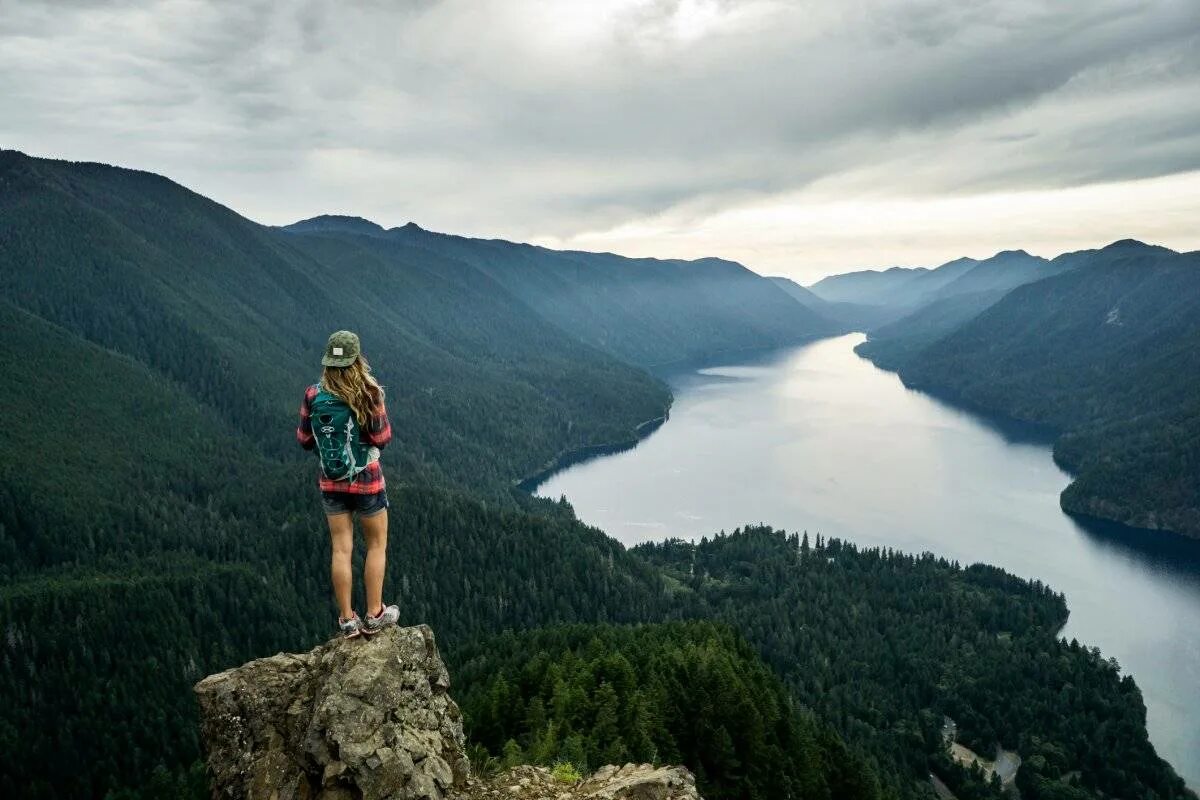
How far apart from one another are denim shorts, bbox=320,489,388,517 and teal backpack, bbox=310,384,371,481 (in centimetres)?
47

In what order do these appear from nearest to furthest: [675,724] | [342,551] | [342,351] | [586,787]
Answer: [342,351] < [342,551] < [586,787] < [675,724]

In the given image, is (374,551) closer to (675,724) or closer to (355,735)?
(355,735)

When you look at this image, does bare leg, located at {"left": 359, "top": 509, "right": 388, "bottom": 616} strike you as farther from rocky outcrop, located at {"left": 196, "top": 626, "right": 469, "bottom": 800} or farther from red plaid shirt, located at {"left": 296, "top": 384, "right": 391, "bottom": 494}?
rocky outcrop, located at {"left": 196, "top": 626, "right": 469, "bottom": 800}

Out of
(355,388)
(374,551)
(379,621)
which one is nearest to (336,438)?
(355,388)

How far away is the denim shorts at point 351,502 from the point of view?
53.9ft

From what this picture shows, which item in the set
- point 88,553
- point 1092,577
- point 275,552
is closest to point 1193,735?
point 1092,577

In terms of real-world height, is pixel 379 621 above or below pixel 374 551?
below

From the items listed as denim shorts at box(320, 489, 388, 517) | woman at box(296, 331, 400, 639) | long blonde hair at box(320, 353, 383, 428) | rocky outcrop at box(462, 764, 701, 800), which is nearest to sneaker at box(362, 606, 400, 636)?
woman at box(296, 331, 400, 639)

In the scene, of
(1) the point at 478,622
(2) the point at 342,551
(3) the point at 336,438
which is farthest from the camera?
(1) the point at 478,622

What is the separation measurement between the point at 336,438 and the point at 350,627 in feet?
15.4

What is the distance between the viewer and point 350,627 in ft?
57.0

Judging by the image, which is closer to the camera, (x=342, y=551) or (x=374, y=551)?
(x=374, y=551)

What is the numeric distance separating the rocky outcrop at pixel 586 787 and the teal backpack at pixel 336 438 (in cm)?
847

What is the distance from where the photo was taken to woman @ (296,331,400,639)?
1561 centimetres
